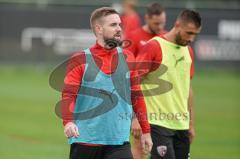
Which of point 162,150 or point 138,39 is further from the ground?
point 138,39

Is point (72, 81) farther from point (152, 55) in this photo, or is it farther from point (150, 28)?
point (150, 28)

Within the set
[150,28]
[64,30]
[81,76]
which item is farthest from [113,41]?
[64,30]

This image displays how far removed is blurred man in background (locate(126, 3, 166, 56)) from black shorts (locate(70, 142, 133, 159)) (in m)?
4.35

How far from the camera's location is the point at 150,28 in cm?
1395

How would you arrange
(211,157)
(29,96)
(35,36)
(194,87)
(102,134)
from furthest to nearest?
(35,36), (194,87), (29,96), (211,157), (102,134)

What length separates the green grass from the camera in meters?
16.1

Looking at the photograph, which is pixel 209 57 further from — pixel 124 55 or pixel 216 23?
pixel 124 55

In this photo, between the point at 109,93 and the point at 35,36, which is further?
the point at 35,36

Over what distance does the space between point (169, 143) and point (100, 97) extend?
1.76 meters

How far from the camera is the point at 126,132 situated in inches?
363

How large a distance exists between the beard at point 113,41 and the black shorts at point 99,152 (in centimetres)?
107

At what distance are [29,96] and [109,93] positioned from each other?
15736mm

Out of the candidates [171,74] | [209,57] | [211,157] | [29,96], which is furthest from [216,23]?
[171,74]

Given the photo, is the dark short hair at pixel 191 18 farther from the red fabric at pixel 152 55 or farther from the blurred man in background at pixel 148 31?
the blurred man in background at pixel 148 31
